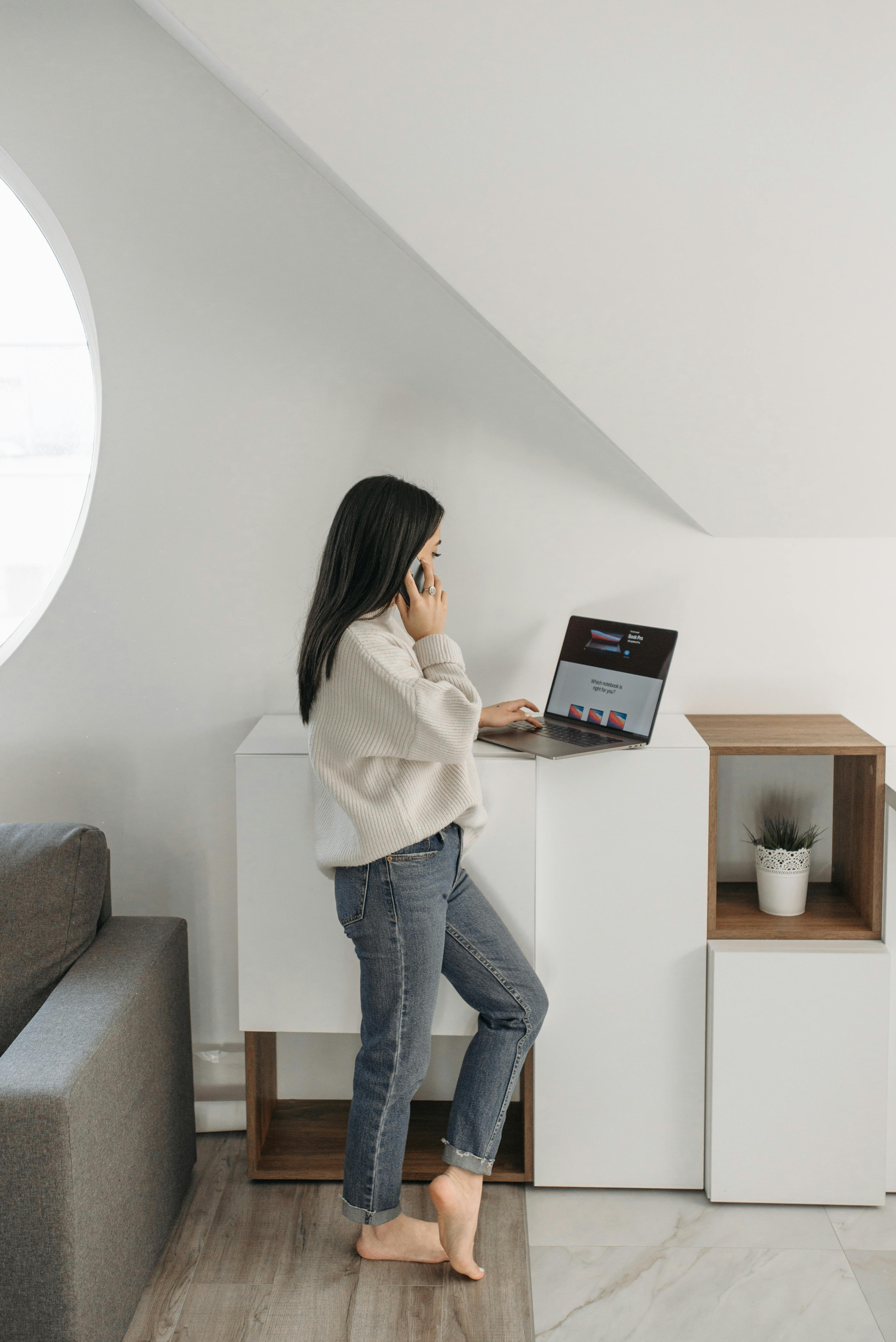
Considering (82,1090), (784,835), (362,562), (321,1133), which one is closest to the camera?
(82,1090)

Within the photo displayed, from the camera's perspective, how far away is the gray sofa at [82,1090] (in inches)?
53.4

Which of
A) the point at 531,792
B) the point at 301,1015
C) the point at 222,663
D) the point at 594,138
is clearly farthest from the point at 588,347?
the point at 301,1015

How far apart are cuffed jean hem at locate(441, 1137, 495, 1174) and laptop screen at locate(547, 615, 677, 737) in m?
0.79

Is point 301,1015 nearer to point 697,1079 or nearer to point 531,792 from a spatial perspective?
point 531,792

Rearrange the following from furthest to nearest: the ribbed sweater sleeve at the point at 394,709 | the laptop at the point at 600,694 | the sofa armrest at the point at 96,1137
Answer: the laptop at the point at 600,694
the ribbed sweater sleeve at the point at 394,709
the sofa armrest at the point at 96,1137

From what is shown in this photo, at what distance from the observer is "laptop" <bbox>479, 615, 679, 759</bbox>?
70.7 inches

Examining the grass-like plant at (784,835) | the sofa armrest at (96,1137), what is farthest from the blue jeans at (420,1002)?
the grass-like plant at (784,835)

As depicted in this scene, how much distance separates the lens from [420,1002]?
5.25 ft

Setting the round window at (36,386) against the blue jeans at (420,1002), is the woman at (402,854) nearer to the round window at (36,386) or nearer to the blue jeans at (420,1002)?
the blue jeans at (420,1002)

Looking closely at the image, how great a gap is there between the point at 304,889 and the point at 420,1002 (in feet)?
1.18

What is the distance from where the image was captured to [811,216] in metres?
1.51

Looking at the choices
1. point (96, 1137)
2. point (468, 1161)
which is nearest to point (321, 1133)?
point (468, 1161)

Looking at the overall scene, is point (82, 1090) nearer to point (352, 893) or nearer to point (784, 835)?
point (352, 893)

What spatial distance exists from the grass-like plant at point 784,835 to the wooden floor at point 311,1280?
0.84 m
